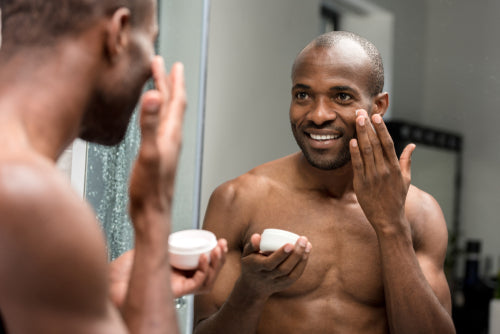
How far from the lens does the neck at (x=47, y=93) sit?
67cm

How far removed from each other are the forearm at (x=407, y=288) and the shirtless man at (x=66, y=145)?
0.62 m

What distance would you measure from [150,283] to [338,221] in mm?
752

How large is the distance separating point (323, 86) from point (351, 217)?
301 millimetres

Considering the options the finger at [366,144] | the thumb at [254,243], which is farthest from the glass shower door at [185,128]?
the finger at [366,144]

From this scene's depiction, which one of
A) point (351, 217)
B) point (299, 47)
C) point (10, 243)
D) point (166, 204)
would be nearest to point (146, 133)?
point (166, 204)

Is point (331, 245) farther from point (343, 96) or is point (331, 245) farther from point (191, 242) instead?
point (191, 242)

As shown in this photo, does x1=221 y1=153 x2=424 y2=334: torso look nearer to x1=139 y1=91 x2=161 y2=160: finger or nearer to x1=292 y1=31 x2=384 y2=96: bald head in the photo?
x1=292 y1=31 x2=384 y2=96: bald head

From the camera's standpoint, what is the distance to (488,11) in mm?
2199

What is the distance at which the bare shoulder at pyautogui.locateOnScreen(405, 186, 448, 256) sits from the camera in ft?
4.45

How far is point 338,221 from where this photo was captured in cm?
140

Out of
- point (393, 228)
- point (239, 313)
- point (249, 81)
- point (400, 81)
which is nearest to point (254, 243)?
point (239, 313)

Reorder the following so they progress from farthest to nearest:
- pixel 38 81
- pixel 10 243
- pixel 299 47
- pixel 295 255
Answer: pixel 299 47 → pixel 295 255 → pixel 38 81 → pixel 10 243

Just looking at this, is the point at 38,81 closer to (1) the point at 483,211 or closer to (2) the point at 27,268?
(2) the point at 27,268

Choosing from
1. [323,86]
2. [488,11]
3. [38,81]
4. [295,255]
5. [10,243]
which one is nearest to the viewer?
[10,243]
